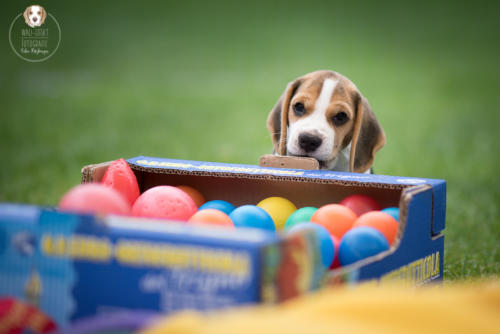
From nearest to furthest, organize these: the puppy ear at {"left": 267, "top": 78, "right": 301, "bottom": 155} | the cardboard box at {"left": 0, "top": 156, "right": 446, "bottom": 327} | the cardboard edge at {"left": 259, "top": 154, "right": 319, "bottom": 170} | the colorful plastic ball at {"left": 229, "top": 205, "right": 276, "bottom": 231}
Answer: the cardboard box at {"left": 0, "top": 156, "right": 446, "bottom": 327}, the colorful plastic ball at {"left": 229, "top": 205, "right": 276, "bottom": 231}, the cardboard edge at {"left": 259, "top": 154, "right": 319, "bottom": 170}, the puppy ear at {"left": 267, "top": 78, "right": 301, "bottom": 155}

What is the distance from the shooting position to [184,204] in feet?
9.13

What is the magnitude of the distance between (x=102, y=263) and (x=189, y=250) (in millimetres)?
240

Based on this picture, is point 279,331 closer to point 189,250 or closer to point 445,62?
point 189,250

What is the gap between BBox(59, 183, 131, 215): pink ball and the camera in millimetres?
1965

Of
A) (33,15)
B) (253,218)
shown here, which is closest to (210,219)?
(253,218)

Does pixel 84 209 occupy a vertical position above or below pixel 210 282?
above

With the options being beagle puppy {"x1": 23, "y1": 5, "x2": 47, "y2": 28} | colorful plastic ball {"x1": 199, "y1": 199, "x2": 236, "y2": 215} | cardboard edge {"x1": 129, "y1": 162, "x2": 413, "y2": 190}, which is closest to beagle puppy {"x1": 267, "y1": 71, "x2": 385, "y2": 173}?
cardboard edge {"x1": 129, "y1": 162, "x2": 413, "y2": 190}

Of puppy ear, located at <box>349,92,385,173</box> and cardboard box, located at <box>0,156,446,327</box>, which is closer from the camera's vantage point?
cardboard box, located at <box>0,156,446,327</box>

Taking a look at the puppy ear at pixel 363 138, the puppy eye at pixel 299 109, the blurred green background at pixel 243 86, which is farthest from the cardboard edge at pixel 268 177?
the blurred green background at pixel 243 86

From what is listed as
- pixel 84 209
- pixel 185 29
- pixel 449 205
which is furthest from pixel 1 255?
pixel 185 29

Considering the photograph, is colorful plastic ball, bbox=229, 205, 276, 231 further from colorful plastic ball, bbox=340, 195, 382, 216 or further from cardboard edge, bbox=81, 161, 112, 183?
cardboard edge, bbox=81, 161, 112, 183

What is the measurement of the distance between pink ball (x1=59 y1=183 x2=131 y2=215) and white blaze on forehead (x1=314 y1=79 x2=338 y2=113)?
154 cm

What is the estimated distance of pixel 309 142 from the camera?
332 cm

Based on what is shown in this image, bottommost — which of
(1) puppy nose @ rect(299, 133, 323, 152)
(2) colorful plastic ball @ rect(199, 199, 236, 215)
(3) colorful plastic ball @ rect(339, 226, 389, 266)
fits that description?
(3) colorful plastic ball @ rect(339, 226, 389, 266)
